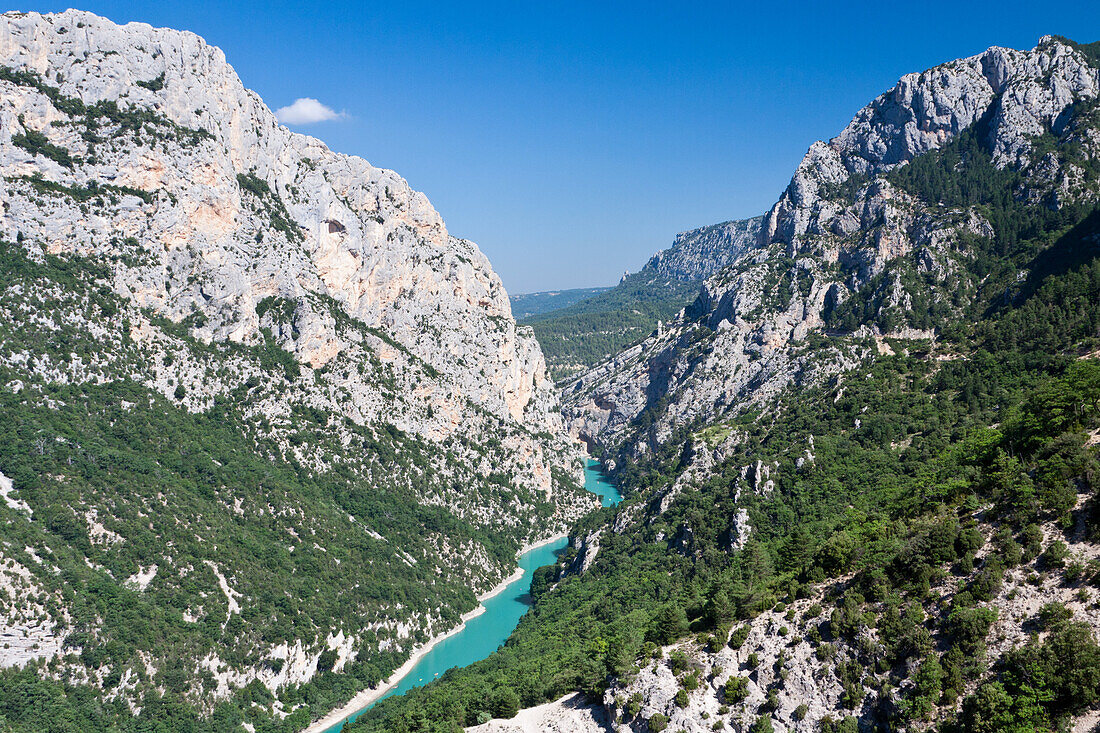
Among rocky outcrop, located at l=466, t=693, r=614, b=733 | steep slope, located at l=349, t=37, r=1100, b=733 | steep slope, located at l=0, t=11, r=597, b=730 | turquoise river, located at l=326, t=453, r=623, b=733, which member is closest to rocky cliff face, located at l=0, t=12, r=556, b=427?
steep slope, located at l=0, t=11, r=597, b=730

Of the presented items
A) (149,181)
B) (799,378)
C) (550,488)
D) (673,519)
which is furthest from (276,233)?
(799,378)

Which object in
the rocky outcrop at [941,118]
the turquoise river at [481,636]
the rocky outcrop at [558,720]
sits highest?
the rocky outcrop at [941,118]

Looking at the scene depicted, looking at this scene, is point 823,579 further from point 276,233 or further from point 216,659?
point 276,233

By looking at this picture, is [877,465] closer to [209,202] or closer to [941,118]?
[941,118]

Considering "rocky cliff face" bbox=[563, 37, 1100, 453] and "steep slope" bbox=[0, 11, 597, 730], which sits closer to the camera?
"steep slope" bbox=[0, 11, 597, 730]

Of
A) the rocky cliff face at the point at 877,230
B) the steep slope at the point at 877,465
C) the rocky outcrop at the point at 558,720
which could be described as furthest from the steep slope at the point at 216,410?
the rocky cliff face at the point at 877,230

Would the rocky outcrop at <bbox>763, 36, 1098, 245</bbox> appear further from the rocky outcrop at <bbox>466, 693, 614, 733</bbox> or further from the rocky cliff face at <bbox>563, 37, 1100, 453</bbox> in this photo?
the rocky outcrop at <bbox>466, 693, 614, 733</bbox>

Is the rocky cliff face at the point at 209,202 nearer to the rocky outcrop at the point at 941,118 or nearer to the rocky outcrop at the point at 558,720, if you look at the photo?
the rocky outcrop at the point at 941,118
